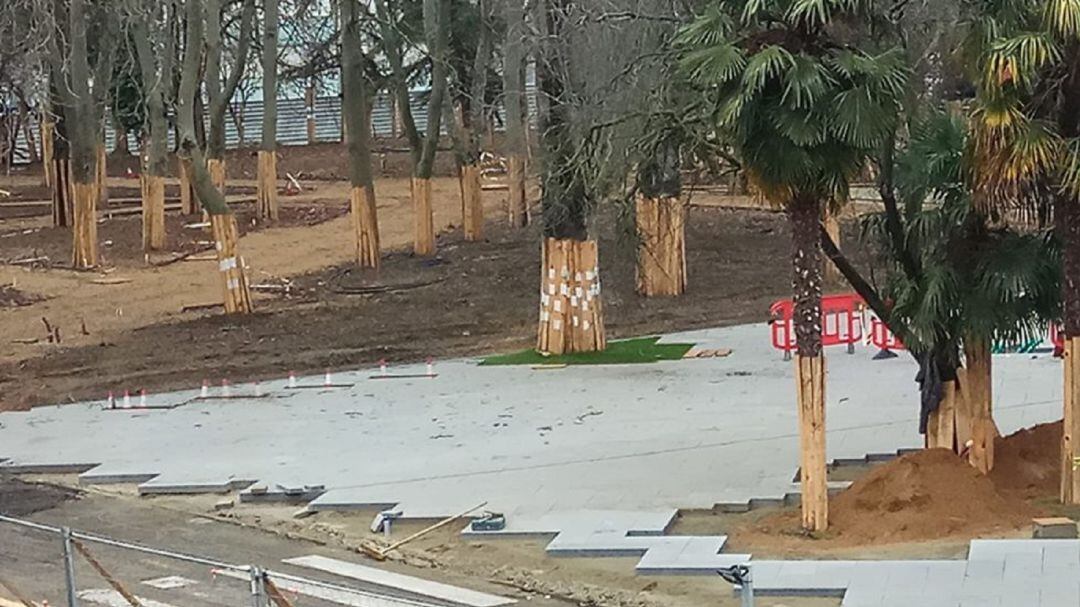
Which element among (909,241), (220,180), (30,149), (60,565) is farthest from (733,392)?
(30,149)

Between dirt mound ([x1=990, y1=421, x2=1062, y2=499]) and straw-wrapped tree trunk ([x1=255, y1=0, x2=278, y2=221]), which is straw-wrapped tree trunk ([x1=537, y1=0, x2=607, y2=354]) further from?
straw-wrapped tree trunk ([x1=255, y1=0, x2=278, y2=221])

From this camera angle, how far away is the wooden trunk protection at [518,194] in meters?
42.7

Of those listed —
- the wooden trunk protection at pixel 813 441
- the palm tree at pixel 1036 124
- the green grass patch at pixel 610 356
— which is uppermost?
the palm tree at pixel 1036 124

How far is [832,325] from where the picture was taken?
82.5 ft

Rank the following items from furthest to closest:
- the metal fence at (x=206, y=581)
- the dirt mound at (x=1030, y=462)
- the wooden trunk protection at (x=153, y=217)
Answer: the wooden trunk protection at (x=153, y=217)
the dirt mound at (x=1030, y=462)
the metal fence at (x=206, y=581)

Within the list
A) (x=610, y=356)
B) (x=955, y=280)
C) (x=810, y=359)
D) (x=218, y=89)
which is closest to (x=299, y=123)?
(x=218, y=89)

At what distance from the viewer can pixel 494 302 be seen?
31.0m

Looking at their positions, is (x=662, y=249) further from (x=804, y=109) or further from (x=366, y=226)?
(x=804, y=109)

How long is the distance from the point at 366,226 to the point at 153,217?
23.7ft

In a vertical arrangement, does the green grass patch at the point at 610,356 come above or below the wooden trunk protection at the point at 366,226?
below

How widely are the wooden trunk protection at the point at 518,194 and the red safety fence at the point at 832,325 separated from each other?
18.3 m

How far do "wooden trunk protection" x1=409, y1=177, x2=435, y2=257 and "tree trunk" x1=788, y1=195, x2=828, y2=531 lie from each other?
24.0 meters

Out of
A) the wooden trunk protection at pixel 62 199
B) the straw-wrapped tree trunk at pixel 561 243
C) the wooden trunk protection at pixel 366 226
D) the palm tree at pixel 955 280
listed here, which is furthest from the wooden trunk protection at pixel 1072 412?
the wooden trunk protection at pixel 62 199

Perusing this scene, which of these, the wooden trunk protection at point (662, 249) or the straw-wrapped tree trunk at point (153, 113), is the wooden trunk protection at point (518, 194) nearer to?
the straw-wrapped tree trunk at point (153, 113)
